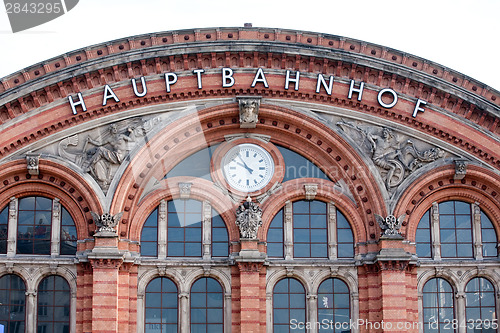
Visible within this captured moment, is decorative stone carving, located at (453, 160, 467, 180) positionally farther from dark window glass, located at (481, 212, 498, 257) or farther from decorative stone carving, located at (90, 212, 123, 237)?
decorative stone carving, located at (90, 212, 123, 237)

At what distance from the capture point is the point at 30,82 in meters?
42.3

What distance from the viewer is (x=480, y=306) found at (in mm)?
42656

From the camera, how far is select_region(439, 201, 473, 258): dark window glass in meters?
43.2

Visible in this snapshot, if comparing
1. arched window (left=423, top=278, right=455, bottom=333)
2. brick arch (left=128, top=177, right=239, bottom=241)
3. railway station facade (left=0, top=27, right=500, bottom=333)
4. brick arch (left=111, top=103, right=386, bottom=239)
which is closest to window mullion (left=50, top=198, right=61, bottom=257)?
railway station facade (left=0, top=27, right=500, bottom=333)

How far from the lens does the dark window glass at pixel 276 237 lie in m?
42.9

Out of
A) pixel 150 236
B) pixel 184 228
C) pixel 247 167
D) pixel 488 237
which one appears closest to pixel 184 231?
pixel 184 228

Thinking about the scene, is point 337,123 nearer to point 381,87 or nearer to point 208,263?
point 381,87

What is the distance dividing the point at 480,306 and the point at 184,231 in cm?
1178

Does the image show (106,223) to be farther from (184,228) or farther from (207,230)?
(207,230)

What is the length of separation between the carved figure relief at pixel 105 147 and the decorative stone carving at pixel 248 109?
3234mm

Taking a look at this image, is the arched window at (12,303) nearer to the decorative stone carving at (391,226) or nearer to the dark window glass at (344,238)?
the dark window glass at (344,238)

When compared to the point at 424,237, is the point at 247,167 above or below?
above

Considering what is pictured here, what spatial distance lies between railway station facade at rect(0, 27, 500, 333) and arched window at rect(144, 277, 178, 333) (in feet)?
0.15

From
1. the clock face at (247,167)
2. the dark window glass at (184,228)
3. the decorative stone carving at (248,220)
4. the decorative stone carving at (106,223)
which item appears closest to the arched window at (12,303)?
the decorative stone carving at (106,223)
